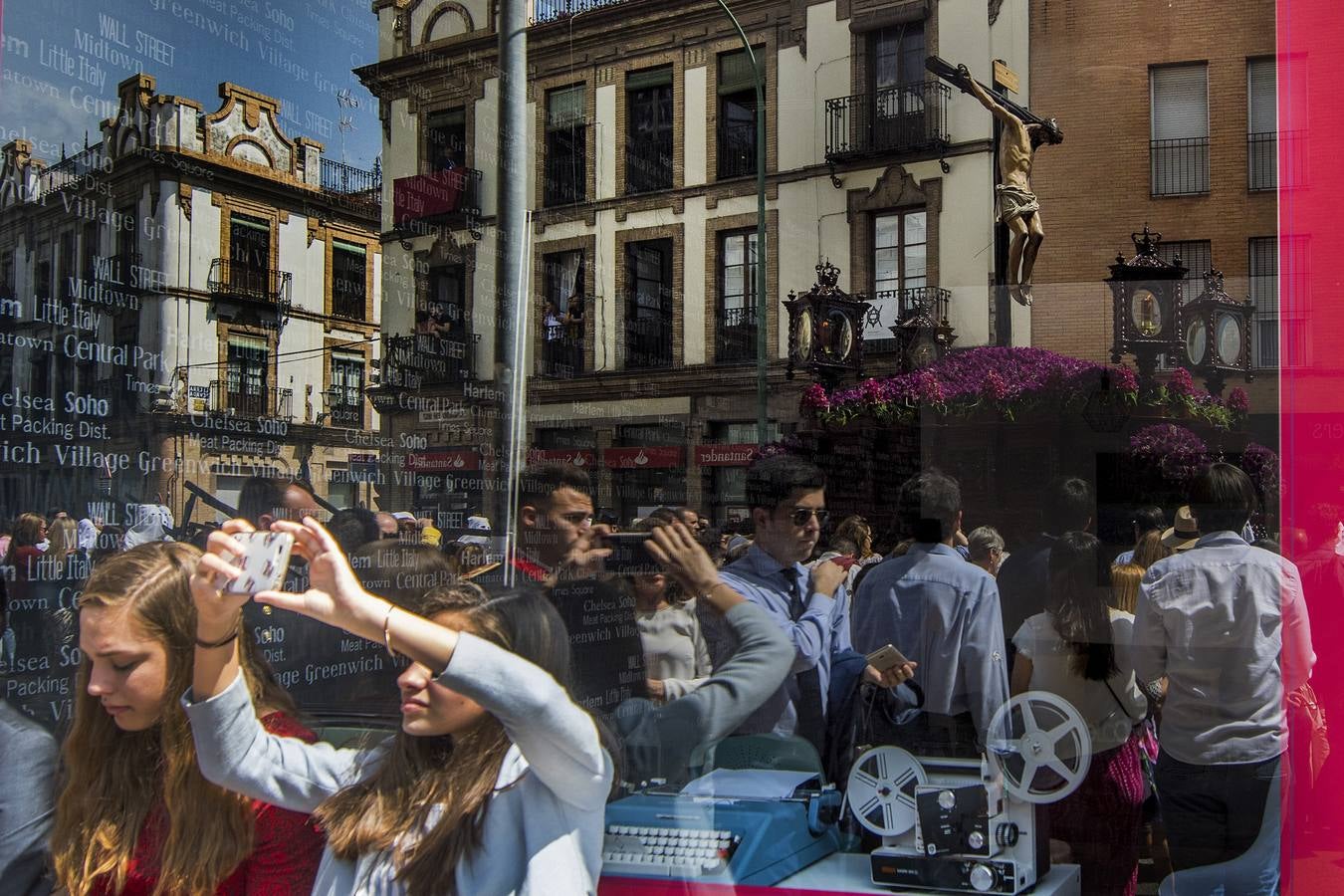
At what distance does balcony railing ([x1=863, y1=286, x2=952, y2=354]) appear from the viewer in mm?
2266

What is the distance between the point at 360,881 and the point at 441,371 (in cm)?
102

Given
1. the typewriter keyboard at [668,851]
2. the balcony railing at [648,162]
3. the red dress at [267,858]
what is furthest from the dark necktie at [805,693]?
the red dress at [267,858]

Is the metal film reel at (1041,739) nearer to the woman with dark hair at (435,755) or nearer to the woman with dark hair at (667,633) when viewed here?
the woman with dark hair at (667,633)

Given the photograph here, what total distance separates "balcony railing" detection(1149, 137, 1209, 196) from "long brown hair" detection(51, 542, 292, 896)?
1.83 meters

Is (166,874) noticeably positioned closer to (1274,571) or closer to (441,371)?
(441,371)

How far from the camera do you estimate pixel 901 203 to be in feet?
7.45

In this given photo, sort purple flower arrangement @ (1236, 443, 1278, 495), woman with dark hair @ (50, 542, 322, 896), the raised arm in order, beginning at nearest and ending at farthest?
woman with dark hair @ (50, 542, 322, 896) < purple flower arrangement @ (1236, 443, 1278, 495) < the raised arm

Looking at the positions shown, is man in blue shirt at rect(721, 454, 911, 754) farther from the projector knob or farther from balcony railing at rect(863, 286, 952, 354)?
the projector knob

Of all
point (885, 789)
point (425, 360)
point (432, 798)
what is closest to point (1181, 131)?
point (885, 789)

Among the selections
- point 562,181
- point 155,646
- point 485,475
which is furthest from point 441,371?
point 155,646

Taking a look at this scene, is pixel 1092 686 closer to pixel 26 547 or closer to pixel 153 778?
pixel 153 778

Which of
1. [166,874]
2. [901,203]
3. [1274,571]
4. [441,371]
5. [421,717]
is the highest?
[901,203]

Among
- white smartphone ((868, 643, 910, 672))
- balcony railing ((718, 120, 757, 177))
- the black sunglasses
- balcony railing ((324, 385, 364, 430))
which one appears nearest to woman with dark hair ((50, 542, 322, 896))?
balcony railing ((324, 385, 364, 430))

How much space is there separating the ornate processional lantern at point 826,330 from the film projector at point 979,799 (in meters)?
0.75
